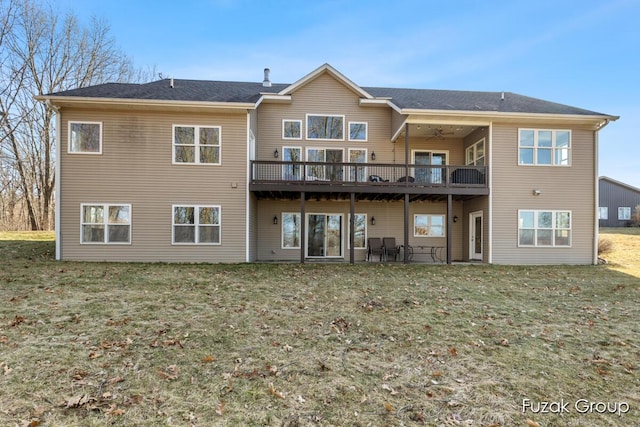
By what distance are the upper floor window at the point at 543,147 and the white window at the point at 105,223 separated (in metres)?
15.0

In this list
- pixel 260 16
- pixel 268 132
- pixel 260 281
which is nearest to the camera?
pixel 260 281

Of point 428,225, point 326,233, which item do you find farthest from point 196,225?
point 428,225

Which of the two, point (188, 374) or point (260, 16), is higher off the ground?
point (260, 16)

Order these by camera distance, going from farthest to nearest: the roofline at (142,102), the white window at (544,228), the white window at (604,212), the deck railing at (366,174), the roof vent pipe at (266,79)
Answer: the white window at (604,212) → the roof vent pipe at (266,79) → the white window at (544,228) → the deck railing at (366,174) → the roofline at (142,102)

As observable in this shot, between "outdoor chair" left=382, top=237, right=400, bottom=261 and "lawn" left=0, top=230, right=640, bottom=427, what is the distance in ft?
19.1

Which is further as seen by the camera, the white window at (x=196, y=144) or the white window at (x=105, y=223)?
the white window at (x=196, y=144)


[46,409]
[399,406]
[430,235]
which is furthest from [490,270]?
[46,409]

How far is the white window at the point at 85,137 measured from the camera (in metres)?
11.9

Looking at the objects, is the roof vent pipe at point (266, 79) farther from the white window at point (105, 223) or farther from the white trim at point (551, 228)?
the white trim at point (551, 228)

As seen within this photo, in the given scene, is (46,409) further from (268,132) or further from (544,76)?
(544,76)

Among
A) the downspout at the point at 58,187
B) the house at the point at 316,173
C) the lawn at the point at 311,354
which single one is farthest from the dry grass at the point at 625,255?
the downspout at the point at 58,187

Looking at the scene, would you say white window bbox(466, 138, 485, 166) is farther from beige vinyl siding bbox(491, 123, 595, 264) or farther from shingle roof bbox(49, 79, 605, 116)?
shingle roof bbox(49, 79, 605, 116)

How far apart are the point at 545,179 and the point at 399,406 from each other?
13205 millimetres

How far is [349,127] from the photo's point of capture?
14.6 metres
